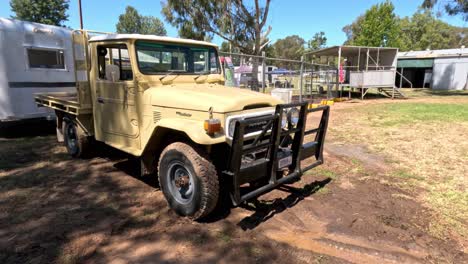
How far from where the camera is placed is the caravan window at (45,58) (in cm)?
773

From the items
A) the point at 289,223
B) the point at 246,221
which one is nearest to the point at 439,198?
the point at 289,223

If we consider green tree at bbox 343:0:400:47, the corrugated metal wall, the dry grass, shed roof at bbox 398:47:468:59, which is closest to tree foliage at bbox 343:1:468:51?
green tree at bbox 343:0:400:47

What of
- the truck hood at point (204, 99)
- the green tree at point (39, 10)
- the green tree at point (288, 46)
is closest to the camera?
the truck hood at point (204, 99)

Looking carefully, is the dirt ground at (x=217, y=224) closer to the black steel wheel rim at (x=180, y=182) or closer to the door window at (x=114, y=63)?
the black steel wheel rim at (x=180, y=182)

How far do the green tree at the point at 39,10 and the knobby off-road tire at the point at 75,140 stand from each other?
44.3 m

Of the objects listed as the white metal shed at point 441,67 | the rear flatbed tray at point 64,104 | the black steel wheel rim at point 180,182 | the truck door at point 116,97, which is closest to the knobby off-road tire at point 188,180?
the black steel wheel rim at point 180,182

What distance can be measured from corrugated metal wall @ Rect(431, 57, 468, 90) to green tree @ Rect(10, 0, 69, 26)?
4659cm

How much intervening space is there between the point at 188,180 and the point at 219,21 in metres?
20.6

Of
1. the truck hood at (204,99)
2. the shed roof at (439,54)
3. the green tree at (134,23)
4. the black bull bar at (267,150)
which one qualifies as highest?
the green tree at (134,23)

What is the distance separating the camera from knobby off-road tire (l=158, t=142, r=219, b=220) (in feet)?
11.2

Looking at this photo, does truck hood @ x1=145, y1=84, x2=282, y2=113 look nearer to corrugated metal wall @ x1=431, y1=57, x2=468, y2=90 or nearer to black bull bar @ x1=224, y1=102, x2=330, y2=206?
black bull bar @ x1=224, y1=102, x2=330, y2=206

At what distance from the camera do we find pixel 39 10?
43.1 m

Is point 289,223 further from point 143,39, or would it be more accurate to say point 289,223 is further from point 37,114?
point 37,114

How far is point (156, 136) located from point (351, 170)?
3506mm
